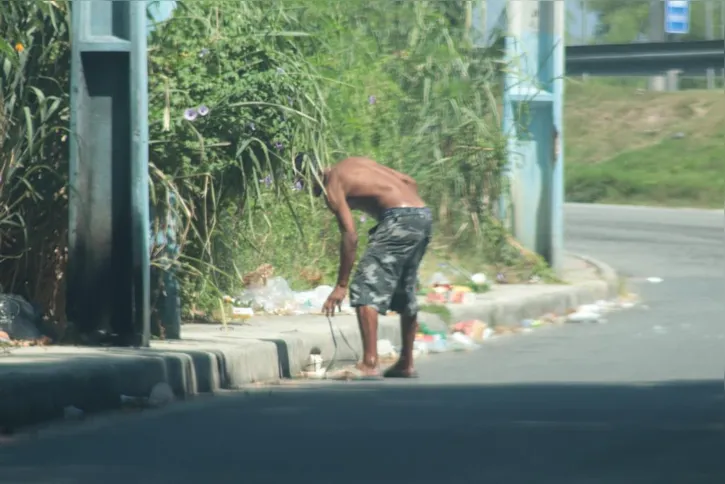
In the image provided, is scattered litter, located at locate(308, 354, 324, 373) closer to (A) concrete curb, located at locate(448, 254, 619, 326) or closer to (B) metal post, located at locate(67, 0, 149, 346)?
(B) metal post, located at locate(67, 0, 149, 346)

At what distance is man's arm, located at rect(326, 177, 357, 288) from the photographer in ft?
34.7

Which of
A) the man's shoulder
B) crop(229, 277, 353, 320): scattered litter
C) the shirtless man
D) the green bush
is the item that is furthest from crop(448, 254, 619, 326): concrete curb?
the green bush

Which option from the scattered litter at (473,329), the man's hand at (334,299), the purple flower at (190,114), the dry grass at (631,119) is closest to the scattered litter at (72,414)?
the man's hand at (334,299)

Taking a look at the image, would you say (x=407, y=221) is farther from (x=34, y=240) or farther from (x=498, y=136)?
(x=498, y=136)

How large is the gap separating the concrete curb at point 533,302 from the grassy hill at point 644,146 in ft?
60.4

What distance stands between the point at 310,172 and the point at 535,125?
20.7ft

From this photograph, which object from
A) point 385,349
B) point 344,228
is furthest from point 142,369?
point 385,349

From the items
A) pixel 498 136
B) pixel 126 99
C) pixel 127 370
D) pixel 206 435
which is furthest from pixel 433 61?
pixel 206 435

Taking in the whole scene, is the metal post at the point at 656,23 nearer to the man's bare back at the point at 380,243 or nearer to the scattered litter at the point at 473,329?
the scattered litter at the point at 473,329

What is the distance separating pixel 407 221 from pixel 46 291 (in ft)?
8.21

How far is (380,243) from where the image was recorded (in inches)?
431

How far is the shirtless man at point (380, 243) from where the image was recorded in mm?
10820

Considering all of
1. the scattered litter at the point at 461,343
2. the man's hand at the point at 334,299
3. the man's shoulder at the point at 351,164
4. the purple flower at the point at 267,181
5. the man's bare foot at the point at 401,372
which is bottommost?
the scattered litter at the point at 461,343

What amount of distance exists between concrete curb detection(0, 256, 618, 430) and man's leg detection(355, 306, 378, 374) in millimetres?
552
